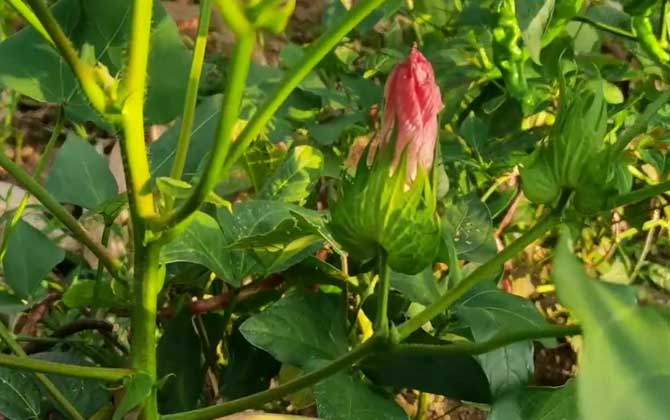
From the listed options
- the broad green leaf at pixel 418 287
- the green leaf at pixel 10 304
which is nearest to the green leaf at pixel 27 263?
the green leaf at pixel 10 304

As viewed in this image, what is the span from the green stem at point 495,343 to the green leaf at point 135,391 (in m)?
0.11

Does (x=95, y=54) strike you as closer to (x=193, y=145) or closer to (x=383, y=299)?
(x=193, y=145)

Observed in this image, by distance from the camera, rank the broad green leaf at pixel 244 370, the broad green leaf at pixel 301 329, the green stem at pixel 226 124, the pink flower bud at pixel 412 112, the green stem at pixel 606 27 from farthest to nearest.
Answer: the green stem at pixel 606 27
the broad green leaf at pixel 244 370
the broad green leaf at pixel 301 329
the pink flower bud at pixel 412 112
the green stem at pixel 226 124

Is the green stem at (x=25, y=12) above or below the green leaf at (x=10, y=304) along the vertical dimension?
above

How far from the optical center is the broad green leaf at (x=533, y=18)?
49 centimetres

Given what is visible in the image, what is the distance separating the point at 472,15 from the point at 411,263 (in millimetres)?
382

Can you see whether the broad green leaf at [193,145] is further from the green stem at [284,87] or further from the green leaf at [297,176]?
the green stem at [284,87]

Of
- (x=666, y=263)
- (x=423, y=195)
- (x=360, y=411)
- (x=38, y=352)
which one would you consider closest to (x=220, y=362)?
(x=38, y=352)

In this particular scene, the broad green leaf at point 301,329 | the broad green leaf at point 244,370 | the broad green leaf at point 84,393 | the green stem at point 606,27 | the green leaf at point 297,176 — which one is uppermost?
the green stem at point 606,27

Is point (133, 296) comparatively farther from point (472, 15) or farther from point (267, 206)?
point (472, 15)

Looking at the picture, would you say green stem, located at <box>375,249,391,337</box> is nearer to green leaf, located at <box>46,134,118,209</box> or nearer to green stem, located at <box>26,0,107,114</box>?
green stem, located at <box>26,0,107,114</box>

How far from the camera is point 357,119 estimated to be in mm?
762

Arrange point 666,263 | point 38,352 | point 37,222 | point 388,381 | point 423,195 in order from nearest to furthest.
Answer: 1. point 423,195
2. point 388,381
3. point 38,352
4. point 37,222
5. point 666,263

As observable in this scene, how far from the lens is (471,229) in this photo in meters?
0.60
